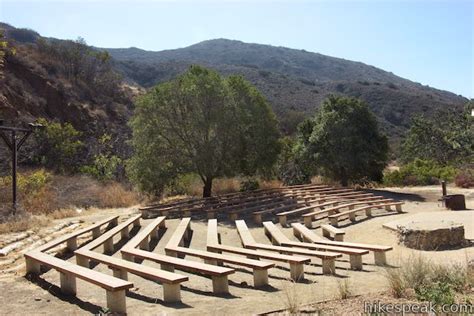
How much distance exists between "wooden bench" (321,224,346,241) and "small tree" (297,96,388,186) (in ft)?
32.7

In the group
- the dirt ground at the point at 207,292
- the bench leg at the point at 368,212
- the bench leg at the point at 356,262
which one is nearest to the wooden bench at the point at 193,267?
the dirt ground at the point at 207,292

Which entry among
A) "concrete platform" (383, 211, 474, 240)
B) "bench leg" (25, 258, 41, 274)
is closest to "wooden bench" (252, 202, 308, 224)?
"concrete platform" (383, 211, 474, 240)

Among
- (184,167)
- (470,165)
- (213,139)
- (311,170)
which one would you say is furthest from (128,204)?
(470,165)

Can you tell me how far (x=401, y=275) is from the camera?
5.74 m

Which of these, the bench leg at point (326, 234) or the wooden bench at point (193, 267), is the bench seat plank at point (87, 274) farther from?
the bench leg at point (326, 234)

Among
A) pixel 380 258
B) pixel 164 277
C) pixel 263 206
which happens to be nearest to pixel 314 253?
pixel 380 258

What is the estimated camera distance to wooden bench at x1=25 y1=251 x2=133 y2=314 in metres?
5.10

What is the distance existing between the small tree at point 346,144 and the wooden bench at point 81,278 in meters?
16.0

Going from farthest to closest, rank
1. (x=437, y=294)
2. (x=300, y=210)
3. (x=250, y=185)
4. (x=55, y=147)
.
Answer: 1. (x=55, y=147)
2. (x=250, y=185)
3. (x=300, y=210)
4. (x=437, y=294)

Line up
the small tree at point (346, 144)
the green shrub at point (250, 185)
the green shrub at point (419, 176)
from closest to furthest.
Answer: the green shrub at point (250, 185) → the small tree at point (346, 144) → the green shrub at point (419, 176)

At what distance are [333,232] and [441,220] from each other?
9.88ft

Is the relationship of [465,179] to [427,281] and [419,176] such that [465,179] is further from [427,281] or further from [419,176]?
[427,281]

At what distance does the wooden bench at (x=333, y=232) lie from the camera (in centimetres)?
987

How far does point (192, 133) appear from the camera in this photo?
18.2m
